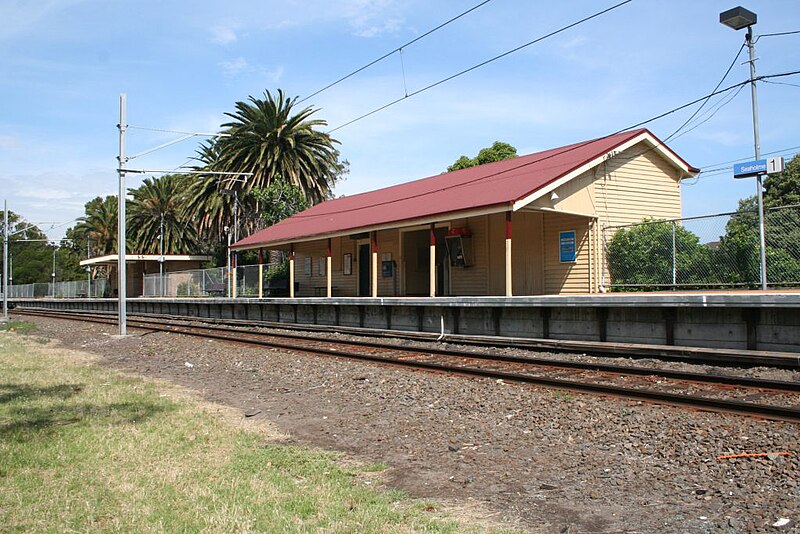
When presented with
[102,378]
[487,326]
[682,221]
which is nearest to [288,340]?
[487,326]

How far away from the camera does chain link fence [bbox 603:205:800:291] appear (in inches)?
565

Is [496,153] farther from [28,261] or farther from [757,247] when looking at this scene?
[28,261]

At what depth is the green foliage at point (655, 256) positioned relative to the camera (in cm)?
1589

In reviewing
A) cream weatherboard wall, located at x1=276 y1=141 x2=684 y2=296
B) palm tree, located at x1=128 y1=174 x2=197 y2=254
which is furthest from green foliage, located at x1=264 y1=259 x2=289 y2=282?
palm tree, located at x1=128 y1=174 x2=197 y2=254

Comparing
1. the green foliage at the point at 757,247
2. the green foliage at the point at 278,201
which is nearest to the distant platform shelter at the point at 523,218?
the green foliage at the point at 757,247

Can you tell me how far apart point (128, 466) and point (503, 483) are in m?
3.08

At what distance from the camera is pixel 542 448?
243 inches

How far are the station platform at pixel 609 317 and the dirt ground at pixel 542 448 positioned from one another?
15.1 feet

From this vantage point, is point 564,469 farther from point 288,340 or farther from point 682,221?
point 288,340

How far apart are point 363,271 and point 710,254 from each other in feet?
49.5

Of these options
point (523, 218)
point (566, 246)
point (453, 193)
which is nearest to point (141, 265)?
point (453, 193)

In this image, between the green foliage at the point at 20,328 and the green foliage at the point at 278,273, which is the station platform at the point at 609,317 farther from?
the green foliage at the point at 278,273

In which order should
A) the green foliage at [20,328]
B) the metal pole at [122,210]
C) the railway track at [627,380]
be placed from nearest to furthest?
the railway track at [627,380] < the metal pole at [122,210] < the green foliage at [20,328]

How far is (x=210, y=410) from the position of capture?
8352 millimetres
